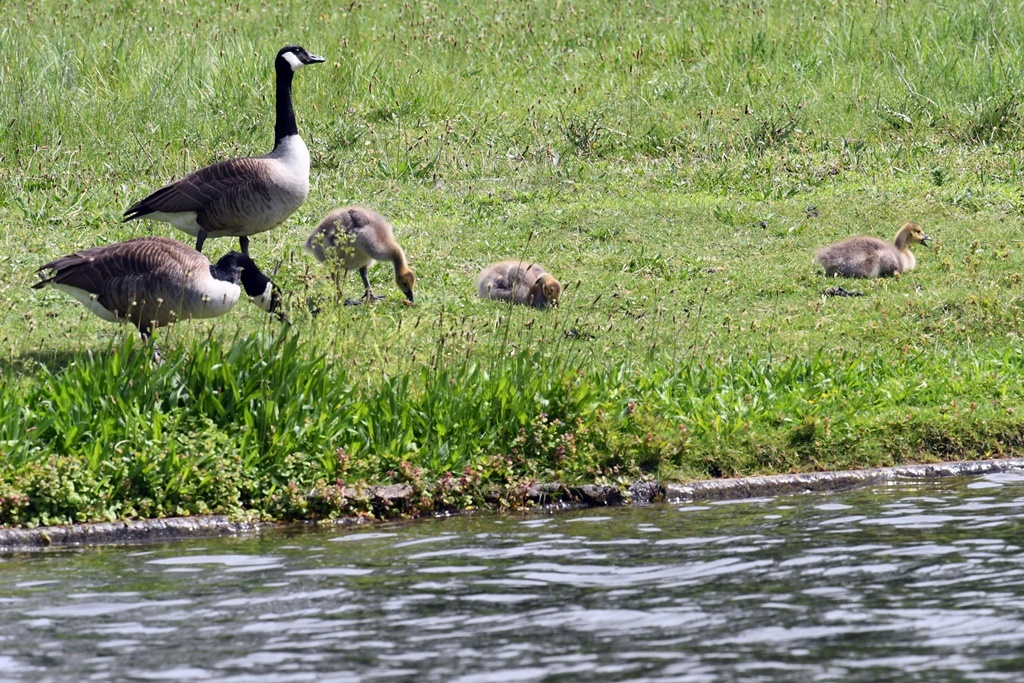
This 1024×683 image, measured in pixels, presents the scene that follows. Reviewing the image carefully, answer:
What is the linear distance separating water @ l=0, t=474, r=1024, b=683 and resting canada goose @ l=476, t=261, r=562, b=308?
4243 millimetres

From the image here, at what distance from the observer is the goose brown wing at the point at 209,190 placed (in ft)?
41.0

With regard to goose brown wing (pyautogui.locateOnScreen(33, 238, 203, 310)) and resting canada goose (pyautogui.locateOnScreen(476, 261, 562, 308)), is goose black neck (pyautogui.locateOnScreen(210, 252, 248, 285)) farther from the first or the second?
resting canada goose (pyautogui.locateOnScreen(476, 261, 562, 308))

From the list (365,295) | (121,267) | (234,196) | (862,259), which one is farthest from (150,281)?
(862,259)

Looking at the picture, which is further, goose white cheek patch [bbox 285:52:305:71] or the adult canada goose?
goose white cheek patch [bbox 285:52:305:71]

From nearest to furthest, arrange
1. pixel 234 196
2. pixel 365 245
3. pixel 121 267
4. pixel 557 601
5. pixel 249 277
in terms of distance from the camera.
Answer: pixel 557 601, pixel 121 267, pixel 249 277, pixel 234 196, pixel 365 245

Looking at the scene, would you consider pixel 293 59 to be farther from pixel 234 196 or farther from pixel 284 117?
pixel 234 196

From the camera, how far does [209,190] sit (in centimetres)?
1250

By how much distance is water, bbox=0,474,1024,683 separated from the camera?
5.38m

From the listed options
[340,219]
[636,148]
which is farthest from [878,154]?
[340,219]

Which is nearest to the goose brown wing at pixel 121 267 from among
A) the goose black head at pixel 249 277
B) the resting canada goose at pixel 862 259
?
the goose black head at pixel 249 277

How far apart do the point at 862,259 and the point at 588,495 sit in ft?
18.2

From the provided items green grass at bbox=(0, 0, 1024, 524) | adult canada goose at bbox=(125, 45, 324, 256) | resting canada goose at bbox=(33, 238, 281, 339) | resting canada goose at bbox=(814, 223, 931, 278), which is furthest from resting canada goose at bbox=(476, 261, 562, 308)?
resting canada goose at bbox=(814, 223, 931, 278)

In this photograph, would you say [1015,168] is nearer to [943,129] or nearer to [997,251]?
[943,129]

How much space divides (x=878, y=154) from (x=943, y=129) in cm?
120
